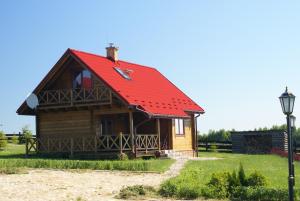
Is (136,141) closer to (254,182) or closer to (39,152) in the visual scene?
(39,152)

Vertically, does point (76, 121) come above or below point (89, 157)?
above

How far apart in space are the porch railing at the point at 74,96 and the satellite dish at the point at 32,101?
0.24 meters

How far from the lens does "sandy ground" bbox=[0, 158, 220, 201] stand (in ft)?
45.3

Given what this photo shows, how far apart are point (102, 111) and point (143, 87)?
3369 mm

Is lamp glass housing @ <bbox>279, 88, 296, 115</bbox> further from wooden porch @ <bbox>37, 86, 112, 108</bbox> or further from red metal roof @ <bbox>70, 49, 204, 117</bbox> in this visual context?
wooden porch @ <bbox>37, 86, 112, 108</bbox>

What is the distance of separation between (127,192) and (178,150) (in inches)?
681

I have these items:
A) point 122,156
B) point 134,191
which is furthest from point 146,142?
point 134,191

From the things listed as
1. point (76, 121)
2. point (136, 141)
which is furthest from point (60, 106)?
point (136, 141)

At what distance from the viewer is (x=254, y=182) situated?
14266 millimetres

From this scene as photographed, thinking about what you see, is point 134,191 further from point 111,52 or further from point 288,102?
point 111,52

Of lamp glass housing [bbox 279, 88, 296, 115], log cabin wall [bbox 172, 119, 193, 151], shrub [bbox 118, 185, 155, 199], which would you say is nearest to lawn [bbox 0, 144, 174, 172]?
shrub [bbox 118, 185, 155, 199]

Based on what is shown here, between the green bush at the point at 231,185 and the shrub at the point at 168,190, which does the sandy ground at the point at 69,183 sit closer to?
the shrub at the point at 168,190

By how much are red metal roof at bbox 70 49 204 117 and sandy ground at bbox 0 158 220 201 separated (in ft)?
23.9

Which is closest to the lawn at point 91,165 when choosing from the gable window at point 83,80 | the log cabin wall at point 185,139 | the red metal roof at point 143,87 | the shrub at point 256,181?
the red metal roof at point 143,87
